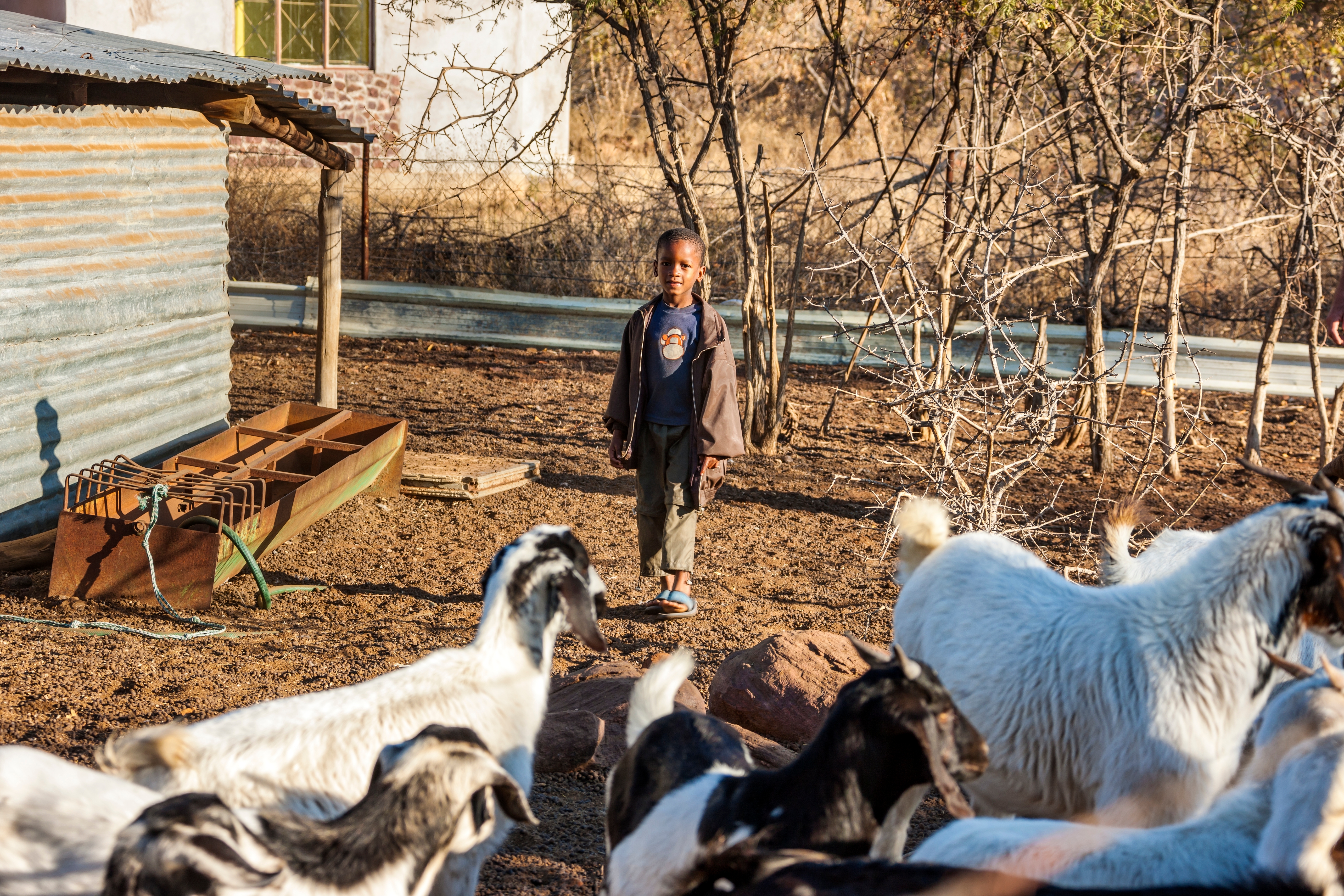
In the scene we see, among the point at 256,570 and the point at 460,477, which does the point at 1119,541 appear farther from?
the point at 460,477

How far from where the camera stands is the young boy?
6.26 metres

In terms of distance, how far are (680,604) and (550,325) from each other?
7268mm

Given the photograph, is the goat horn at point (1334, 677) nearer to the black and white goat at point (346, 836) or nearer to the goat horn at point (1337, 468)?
the black and white goat at point (346, 836)

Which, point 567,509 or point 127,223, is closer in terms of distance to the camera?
point 127,223

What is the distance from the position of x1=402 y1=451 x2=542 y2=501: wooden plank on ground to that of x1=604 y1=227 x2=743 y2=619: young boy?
6.76ft

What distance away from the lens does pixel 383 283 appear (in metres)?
13.4

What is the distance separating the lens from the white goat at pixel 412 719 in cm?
283

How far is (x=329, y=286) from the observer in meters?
9.02

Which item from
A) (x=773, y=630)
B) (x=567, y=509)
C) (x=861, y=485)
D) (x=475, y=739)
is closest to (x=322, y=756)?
(x=475, y=739)

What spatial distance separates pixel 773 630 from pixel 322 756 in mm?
3605

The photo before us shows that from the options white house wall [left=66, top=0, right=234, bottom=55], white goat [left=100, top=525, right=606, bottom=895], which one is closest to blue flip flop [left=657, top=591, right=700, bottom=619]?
white goat [left=100, top=525, right=606, bottom=895]

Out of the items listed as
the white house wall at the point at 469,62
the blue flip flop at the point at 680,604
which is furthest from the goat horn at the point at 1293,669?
the white house wall at the point at 469,62

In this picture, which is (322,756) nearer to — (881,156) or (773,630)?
(773,630)

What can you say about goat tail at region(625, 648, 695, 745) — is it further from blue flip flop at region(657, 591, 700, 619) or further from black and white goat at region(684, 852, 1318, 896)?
blue flip flop at region(657, 591, 700, 619)
